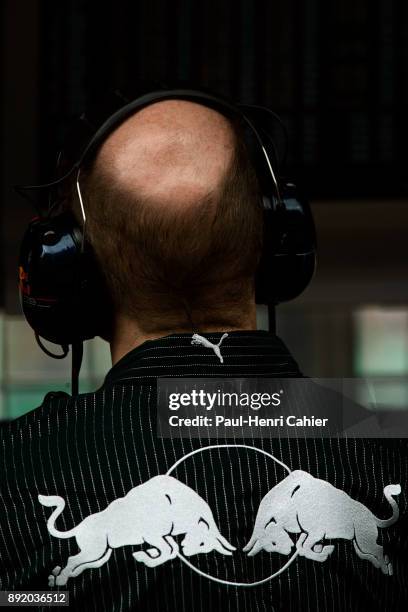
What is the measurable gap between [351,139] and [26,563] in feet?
4.53

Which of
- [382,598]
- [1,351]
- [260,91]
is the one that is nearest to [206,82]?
[260,91]

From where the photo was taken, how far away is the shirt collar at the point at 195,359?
616 mm

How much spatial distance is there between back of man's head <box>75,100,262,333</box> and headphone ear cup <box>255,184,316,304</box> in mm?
31

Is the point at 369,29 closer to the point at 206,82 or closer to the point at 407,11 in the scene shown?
the point at 407,11

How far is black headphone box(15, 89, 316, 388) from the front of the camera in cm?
64

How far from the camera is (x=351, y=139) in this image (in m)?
1.84

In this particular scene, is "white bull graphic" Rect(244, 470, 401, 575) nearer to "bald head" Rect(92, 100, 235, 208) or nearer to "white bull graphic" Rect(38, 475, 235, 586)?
"white bull graphic" Rect(38, 475, 235, 586)

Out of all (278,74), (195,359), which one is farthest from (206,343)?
(278,74)

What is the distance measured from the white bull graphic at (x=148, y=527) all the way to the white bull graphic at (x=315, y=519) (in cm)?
3

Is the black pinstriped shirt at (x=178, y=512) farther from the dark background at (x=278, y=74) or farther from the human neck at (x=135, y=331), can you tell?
the dark background at (x=278, y=74)

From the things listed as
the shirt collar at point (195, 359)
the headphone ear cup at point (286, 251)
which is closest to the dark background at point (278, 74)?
the headphone ear cup at point (286, 251)

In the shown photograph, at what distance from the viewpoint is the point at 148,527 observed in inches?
23.1

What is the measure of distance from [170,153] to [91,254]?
8 centimetres

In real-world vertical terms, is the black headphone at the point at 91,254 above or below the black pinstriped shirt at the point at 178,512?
above
